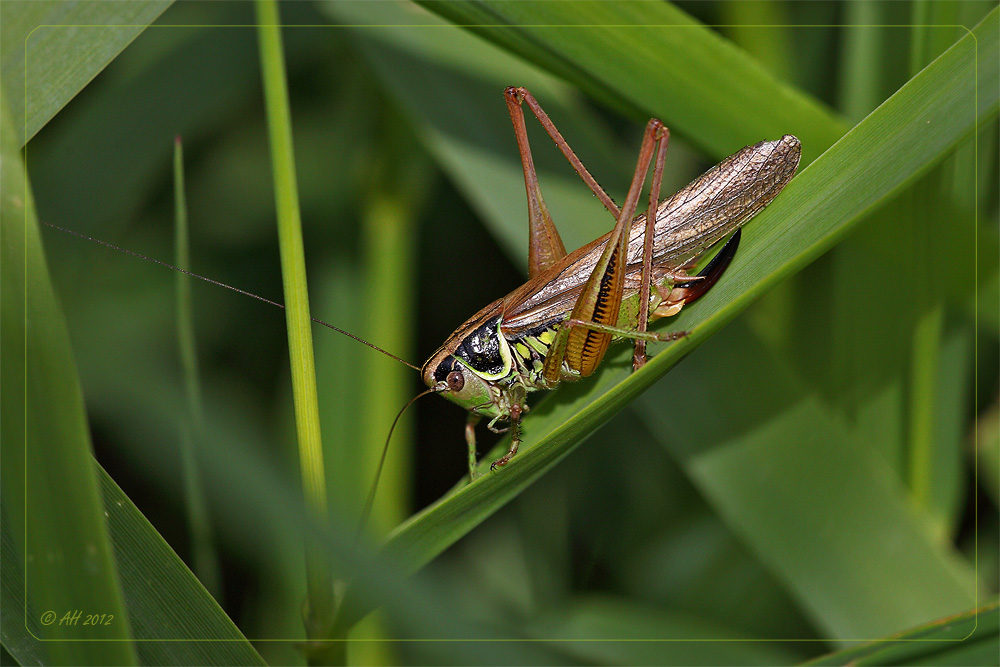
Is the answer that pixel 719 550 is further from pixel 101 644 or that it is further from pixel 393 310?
pixel 101 644

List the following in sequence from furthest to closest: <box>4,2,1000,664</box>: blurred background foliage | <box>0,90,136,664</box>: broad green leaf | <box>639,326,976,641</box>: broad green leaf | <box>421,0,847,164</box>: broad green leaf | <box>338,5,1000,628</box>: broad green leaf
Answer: <box>639,326,976,641</box>: broad green leaf < <box>4,2,1000,664</box>: blurred background foliage < <box>421,0,847,164</box>: broad green leaf < <box>338,5,1000,628</box>: broad green leaf < <box>0,90,136,664</box>: broad green leaf

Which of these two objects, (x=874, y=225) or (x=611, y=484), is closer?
(x=874, y=225)

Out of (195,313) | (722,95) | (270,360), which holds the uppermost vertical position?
(195,313)

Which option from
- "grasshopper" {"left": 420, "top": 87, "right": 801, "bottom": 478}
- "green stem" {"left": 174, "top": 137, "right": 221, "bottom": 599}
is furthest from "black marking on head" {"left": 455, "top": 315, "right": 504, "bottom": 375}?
"green stem" {"left": 174, "top": 137, "right": 221, "bottom": 599}

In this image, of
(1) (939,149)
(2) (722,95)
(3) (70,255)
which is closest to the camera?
(1) (939,149)

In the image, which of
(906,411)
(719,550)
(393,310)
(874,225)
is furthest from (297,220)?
(906,411)

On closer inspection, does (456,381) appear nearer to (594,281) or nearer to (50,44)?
(594,281)

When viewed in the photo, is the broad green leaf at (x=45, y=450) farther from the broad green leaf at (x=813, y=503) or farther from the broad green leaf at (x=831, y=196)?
the broad green leaf at (x=813, y=503)

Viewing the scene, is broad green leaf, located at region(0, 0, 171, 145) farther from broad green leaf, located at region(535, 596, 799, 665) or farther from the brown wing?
broad green leaf, located at region(535, 596, 799, 665)
